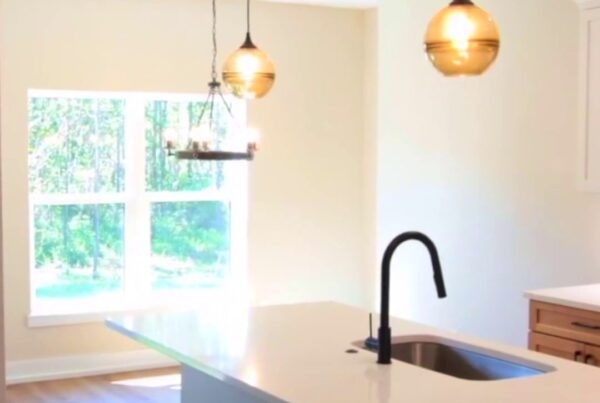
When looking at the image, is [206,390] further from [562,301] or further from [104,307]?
[104,307]

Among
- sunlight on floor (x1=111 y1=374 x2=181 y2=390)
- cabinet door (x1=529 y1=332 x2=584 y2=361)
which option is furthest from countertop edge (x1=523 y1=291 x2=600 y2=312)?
sunlight on floor (x1=111 y1=374 x2=181 y2=390)

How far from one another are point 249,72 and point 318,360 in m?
1.46

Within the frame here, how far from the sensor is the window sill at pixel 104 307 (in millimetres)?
6062

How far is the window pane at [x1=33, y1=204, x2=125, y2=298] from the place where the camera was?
622 cm

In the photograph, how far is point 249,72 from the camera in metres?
3.76

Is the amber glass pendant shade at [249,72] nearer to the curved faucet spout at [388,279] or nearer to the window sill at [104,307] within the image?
the curved faucet spout at [388,279]

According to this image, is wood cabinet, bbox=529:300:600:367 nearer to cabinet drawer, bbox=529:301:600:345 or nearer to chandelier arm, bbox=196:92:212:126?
cabinet drawer, bbox=529:301:600:345

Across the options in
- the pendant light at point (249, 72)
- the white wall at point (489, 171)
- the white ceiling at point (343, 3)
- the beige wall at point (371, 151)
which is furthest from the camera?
the beige wall at point (371, 151)

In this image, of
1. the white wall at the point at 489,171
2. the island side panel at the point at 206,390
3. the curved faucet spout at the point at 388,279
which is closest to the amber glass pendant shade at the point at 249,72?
the island side panel at the point at 206,390

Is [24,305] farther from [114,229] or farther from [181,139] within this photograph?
[181,139]

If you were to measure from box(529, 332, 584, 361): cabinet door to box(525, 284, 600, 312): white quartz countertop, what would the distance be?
0.17m

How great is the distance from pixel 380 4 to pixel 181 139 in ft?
5.92

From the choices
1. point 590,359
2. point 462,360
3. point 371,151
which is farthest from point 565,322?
point 371,151

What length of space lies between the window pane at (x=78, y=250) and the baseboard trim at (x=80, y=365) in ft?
1.53
